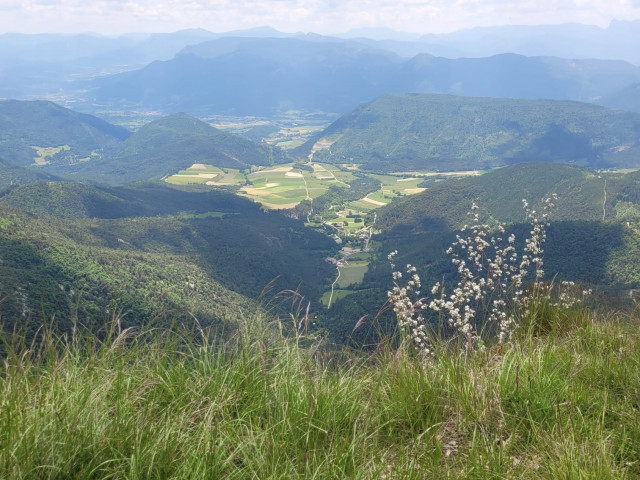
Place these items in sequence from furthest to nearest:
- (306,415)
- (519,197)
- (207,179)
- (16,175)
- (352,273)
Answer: (207,179)
(16,175)
(519,197)
(352,273)
(306,415)

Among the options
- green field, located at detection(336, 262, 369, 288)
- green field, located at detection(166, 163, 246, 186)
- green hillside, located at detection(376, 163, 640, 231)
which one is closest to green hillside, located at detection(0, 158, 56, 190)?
green field, located at detection(166, 163, 246, 186)

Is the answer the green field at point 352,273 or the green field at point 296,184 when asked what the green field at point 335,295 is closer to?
the green field at point 352,273

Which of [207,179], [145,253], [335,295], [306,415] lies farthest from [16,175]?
[306,415]

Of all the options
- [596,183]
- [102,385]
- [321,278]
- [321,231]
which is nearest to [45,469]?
[102,385]

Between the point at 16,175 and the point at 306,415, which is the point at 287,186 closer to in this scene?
the point at 16,175

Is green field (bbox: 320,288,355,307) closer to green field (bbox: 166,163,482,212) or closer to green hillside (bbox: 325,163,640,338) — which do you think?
green hillside (bbox: 325,163,640,338)

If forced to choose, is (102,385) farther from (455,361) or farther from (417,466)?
(455,361)
